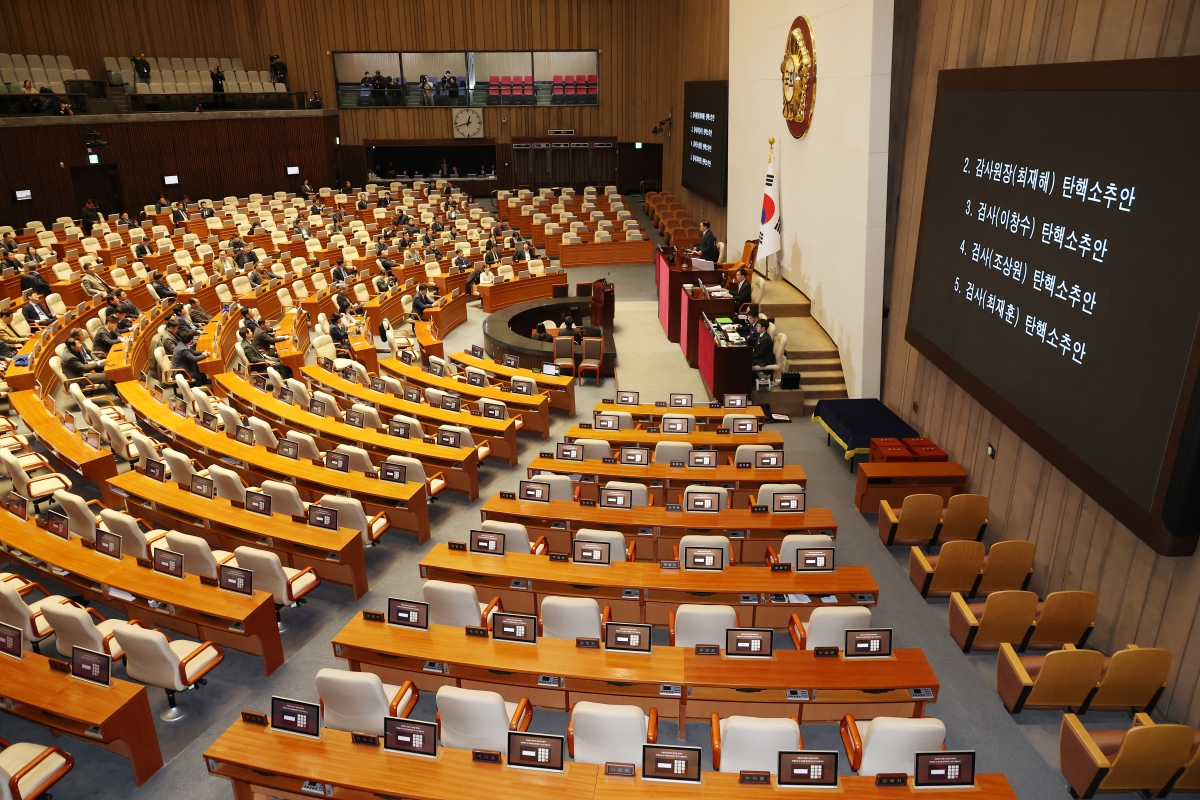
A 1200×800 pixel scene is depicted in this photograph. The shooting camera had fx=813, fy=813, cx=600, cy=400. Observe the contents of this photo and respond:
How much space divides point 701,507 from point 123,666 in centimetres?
553

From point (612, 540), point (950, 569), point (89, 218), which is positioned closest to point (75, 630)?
point (612, 540)

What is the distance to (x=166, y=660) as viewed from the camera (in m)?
6.06

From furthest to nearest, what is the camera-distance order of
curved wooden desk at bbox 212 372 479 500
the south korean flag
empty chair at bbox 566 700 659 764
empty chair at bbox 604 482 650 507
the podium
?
the podium < the south korean flag < curved wooden desk at bbox 212 372 479 500 < empty chair at bbox 604 482 650 507 < empty chair at bbox 566 700 659 764

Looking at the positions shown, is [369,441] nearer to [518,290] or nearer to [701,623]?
[701,623]

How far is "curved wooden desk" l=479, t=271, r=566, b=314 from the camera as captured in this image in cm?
1933

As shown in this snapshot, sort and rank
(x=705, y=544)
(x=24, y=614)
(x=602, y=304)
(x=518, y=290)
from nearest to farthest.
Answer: (x=24, y=614), (x=705, y=544), (x=602, y=304), (x=518, y=290)

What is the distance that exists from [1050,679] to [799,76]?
1141 cm

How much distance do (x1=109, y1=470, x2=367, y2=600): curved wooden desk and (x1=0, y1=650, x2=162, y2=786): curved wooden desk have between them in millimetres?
2266

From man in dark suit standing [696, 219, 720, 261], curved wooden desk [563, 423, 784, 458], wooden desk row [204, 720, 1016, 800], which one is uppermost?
man in dark suit standing [696, 219, 720, 261]

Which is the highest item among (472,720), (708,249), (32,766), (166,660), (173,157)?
(173,157)

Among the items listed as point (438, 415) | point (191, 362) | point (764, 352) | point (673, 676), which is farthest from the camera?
point (191, 362)

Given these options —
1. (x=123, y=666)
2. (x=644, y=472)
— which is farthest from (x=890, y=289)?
(x=123, y=666)

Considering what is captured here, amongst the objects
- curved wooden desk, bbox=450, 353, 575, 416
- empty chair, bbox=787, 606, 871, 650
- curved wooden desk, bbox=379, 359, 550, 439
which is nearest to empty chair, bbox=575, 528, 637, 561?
empty chair, bbox=787, 606, 871, 650

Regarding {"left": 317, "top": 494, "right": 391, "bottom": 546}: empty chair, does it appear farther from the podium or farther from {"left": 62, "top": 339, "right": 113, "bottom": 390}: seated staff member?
the podium
